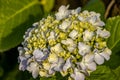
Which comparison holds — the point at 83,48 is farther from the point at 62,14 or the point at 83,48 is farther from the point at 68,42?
the point at 62,14

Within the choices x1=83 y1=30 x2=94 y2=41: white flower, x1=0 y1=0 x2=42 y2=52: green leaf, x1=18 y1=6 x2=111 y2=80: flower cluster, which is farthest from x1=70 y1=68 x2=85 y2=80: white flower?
x1=0 y1=0 x2=42 y2=52: green leaf

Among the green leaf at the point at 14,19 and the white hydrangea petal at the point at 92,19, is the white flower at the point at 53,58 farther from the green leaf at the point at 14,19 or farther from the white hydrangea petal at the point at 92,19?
the green leaf at the point at 14,19

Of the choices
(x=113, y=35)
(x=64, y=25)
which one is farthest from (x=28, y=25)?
(x=64, y=25)

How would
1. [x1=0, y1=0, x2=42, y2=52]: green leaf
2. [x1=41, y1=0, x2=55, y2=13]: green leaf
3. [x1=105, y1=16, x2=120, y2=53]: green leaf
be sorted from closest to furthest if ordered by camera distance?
[x1=105, y1=16, x2=120, y2=53]: green leaf, [x1=0, y1=0, x2=42, y2=52]: green leaf, [x1=41, y1=0, x2=55, y2=13]: green leaf

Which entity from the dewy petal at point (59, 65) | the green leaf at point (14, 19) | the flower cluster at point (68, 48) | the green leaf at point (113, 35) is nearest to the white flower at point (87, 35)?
the flower cluster at point (68, 48)

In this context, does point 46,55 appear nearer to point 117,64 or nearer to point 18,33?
point 117,64

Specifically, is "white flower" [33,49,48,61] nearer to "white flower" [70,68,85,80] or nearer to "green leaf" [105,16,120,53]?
"white flower" [70,68,85,80]

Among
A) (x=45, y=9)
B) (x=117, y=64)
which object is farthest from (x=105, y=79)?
(x=45, y=9)
